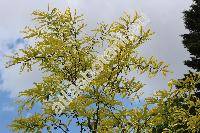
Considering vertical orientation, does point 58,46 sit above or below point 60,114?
above

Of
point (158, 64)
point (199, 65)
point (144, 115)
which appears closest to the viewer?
point (144, 115)

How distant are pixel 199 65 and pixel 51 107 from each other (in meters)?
12.3

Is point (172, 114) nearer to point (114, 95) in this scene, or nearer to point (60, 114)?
point (114, 95)

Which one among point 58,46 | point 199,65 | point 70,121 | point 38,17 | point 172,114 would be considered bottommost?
point 172,114

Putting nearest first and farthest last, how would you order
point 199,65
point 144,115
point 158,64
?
point 144,115
point 158,64
point 199,65

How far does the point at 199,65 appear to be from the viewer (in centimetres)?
2633

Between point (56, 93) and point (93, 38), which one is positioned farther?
point (93, 38)

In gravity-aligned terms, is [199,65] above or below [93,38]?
above

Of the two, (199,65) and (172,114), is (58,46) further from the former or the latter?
(199,65)

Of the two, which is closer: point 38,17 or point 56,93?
point 56,93

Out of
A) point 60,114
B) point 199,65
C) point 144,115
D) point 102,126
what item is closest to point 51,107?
point 60,114

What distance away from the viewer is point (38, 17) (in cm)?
1734

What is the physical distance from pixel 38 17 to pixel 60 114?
11.1ft

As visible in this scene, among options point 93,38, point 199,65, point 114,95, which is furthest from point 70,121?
point 199,65
